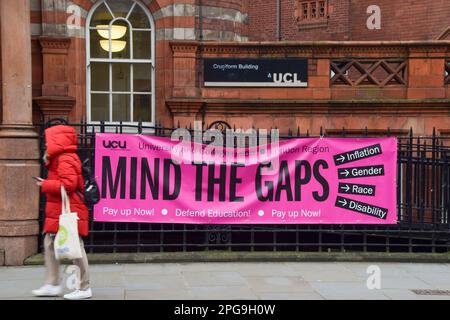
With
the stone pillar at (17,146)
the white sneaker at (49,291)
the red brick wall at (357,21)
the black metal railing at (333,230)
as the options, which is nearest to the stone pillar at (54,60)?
the black metal railing at (333,230)

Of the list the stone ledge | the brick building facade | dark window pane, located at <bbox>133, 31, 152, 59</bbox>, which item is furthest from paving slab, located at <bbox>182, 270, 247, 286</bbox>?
dark window pane, located at <bbox>133, 31, 152, 59</bbox>

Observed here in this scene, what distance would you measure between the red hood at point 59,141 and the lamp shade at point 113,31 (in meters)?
6.42

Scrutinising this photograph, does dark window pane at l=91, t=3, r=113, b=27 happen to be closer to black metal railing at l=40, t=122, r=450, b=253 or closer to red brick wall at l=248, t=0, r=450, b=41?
black metal railing at l=40, t=122, r=450, b=253

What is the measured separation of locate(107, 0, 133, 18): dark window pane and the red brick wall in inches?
203

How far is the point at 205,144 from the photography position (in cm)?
801

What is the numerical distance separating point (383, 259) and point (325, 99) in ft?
13.5

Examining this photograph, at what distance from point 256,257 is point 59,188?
338 centimetres

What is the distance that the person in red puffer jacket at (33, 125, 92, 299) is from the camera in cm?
561

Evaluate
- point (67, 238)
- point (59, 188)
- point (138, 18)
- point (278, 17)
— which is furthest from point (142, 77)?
point (278, 17)

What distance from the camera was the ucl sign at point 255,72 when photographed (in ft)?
37.1

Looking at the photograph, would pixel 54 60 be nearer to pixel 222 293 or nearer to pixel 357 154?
pixel 357 154

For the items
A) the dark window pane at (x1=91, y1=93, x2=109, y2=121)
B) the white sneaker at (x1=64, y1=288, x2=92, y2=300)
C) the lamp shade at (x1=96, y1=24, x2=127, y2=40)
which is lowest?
the white sneaker at (x1=64, y1=288, x2=92, y2=300)

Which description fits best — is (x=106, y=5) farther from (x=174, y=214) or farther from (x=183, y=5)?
(x=174, y=214)
